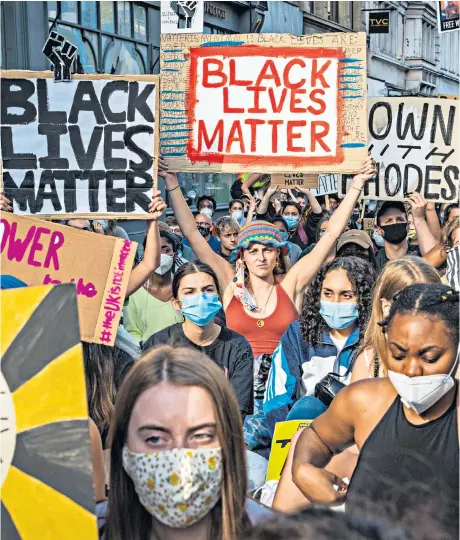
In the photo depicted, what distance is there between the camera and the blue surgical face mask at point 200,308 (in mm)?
4723

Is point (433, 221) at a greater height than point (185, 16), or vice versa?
point (185, 16)

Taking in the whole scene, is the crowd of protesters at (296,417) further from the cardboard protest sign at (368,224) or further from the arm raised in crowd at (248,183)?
the cardboard protest sign at (368,224)

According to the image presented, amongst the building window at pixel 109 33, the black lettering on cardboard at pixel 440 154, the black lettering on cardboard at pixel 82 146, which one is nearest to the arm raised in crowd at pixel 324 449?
the black lettering on cardboard at pixel 82 146

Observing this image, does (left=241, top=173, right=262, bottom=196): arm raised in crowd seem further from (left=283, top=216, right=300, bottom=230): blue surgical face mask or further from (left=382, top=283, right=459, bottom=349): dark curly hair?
(left=382, top=283, right=459, bottom=349): dark curly hair

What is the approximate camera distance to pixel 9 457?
2227 millimetres

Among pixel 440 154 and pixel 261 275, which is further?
pixel 440 154

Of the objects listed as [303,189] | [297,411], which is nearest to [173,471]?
[297,411]

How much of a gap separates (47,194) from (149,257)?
655 mm

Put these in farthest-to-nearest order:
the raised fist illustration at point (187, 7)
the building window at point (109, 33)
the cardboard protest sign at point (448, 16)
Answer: the building window at point (109, 33), the cardboard protest sign at point (448, 16), the raised fist illustration at point (187, 7)

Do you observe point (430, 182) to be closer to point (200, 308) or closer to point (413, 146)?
point (413, 146)

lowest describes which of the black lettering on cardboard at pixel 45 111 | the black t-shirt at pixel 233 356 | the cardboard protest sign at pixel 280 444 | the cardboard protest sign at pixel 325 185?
the cardboard protest sign at pixel 280 444

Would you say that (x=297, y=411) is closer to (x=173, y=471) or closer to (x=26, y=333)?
(x=173, y=471)

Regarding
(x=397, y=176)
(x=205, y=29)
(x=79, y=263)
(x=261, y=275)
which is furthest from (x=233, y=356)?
(x=205, y=29)

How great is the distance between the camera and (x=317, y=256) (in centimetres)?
553
